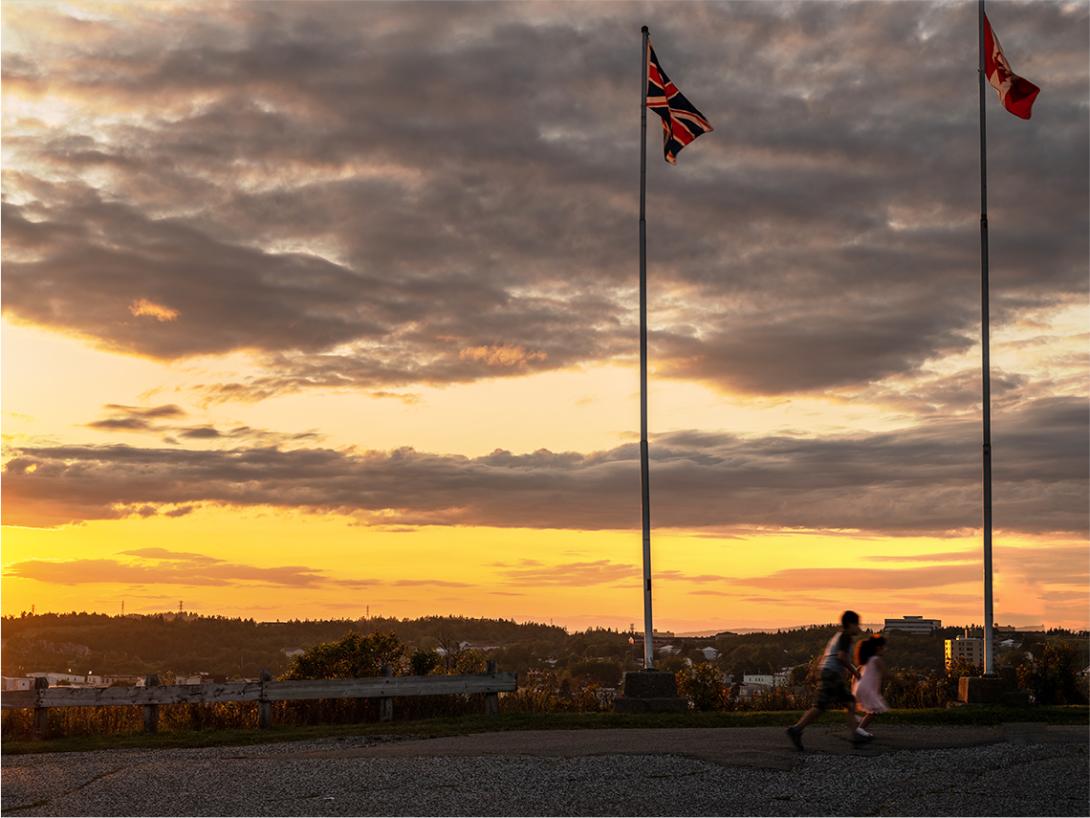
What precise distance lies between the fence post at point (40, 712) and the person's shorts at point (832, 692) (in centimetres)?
1260

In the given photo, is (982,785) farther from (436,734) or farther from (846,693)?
(436,734)

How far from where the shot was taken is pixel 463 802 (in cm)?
1268

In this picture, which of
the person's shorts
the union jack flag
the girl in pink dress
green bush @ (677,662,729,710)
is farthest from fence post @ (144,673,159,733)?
the union jack flag

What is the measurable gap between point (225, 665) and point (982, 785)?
150ft

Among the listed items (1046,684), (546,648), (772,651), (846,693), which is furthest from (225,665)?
(846,693)

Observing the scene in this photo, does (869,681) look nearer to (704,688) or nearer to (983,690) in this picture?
(983,690)

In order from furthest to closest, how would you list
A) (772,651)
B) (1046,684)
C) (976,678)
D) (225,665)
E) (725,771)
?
(225,665) → (772,651) → (1046,684) → (976,678) → (725,771)

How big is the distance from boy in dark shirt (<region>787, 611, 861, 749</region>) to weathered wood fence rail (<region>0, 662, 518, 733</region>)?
339 inches

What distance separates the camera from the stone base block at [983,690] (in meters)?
22.4

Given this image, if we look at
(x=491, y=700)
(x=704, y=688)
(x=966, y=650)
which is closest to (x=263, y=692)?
(x=491, y=700)

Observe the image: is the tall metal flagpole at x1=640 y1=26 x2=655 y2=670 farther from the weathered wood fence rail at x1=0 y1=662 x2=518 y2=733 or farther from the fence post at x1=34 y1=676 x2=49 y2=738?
the fence post at x1=34 y1=676 x2=49 y2=738

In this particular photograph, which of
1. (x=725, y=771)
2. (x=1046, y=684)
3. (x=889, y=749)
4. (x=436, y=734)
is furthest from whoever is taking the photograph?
(x=1046, y=684)

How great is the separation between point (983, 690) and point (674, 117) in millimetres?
12447

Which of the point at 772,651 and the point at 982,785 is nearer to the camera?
the point at 982,785
